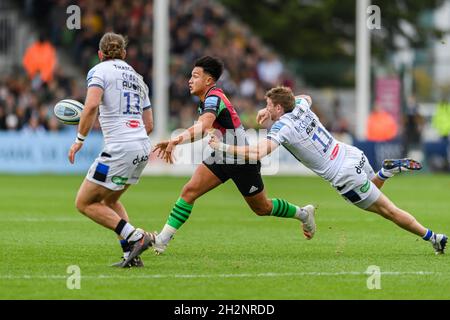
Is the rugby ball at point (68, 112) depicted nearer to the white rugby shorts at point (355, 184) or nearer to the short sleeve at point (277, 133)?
the short sleeve at point (277, 133)

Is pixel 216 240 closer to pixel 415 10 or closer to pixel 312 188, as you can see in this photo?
pixel 312 188

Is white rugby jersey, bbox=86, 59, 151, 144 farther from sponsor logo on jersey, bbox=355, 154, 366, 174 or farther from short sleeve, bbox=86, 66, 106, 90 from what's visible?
sponsor logo on jersey, bbox=355, 154, 366, 174

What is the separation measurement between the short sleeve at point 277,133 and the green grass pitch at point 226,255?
4.14ft

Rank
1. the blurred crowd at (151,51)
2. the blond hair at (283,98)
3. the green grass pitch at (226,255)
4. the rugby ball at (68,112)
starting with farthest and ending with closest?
the blurred crowd at (151,51) < the blond hair at (283,98) < the rugby ball at (68,112) < the green grass pitch at (226,255)

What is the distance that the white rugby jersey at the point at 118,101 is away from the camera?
10.9 m

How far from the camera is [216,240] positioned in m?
14.0

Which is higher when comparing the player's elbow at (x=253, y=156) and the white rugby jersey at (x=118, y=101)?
the white rugby jersey at (x=118, y=101)

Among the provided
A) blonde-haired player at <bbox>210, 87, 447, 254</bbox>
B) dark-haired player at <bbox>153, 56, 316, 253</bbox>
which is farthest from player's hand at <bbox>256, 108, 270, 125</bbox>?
dark-haired player at <bbox>153, 56, 316, 253</bbox>

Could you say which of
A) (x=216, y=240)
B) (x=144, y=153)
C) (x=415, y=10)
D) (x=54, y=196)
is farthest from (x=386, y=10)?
(x=144, y=153)

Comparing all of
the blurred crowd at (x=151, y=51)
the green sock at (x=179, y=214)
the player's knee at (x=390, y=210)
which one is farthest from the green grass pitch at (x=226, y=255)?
the blurred crowd at (x=151, y=51)

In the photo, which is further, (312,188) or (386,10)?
(386,10)

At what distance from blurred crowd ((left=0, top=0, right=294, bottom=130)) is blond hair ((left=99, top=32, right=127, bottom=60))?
20.6m

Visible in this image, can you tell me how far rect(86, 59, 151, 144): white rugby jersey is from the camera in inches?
430
